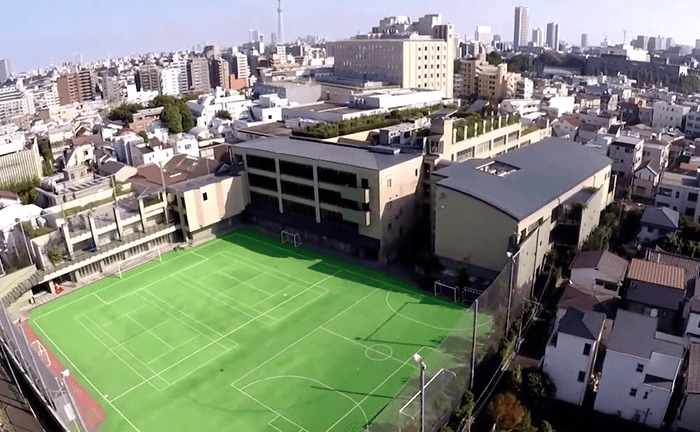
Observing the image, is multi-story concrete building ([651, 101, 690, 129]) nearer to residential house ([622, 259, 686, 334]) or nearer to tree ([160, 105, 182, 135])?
residential house ([622, 259, 686, 334])

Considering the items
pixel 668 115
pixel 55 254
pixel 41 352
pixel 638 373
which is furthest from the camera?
pixel 668 115

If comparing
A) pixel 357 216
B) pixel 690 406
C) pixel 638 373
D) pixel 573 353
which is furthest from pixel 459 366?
pixel 357 216

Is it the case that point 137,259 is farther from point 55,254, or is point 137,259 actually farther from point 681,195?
point 681,195

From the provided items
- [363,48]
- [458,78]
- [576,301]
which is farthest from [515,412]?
[458,78]

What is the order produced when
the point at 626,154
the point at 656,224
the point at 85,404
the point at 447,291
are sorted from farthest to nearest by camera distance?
the point at 626,154 < the point at 656,224 < the point at 447,291 < the point at 85,404

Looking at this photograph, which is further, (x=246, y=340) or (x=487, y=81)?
(x=487, y=81)

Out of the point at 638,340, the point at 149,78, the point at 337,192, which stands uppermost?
the point at 149,78

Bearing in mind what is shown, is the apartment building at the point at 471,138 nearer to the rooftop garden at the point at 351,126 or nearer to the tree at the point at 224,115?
the rooftop garden at the point at 351,126

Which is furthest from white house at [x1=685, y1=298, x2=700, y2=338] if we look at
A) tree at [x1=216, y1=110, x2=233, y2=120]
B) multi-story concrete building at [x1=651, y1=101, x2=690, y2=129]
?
tree at [x1=216, y1=110, x2=233, y2=120]
